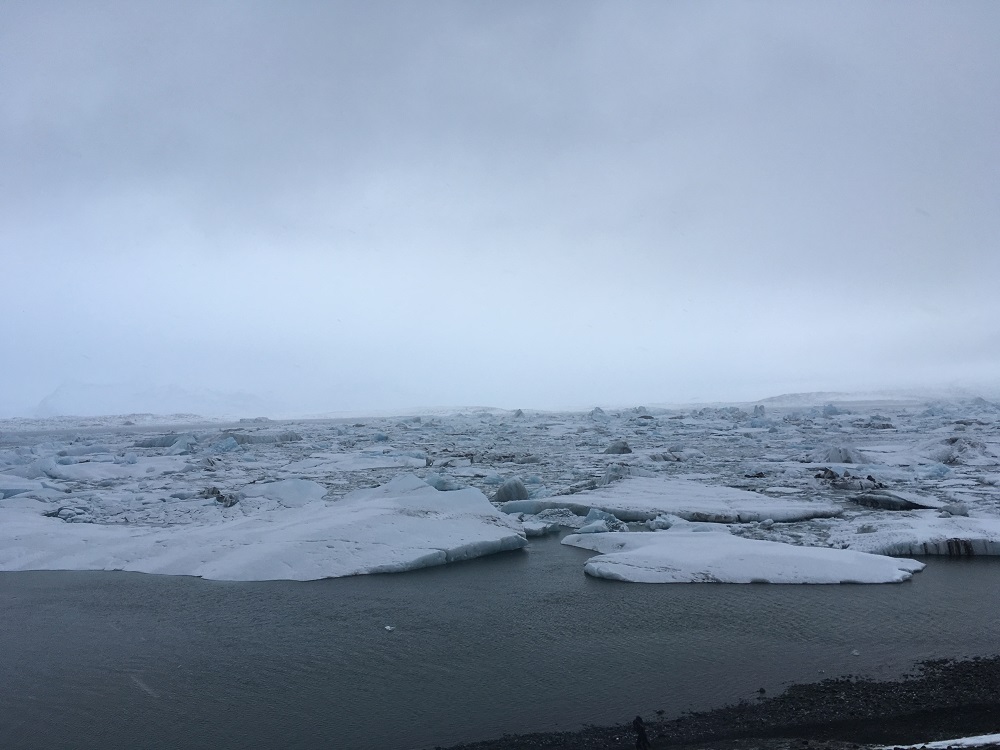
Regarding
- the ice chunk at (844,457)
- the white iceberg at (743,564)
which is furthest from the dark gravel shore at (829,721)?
the ice chunk at (844,457)

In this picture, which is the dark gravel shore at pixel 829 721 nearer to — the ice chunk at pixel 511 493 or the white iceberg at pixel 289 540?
the white iceberg at pixel 289 540

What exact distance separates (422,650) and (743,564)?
3.83 meters

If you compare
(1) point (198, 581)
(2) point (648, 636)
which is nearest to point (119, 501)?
(1) point (198, 581)

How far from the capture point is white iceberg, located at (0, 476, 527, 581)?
8070 millimetres

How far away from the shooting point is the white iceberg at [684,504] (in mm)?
9753

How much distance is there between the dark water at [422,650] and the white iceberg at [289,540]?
415mm

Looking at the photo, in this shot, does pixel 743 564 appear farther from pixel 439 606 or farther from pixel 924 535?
pixel 439 606

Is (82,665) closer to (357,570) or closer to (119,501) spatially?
(357,570)

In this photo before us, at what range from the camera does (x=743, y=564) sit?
7426 millimetres

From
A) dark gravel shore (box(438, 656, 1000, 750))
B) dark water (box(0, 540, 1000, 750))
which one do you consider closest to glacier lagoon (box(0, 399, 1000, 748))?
dark water (box(0, 540, 1000, 750))

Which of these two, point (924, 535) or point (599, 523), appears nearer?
point (924, 535)

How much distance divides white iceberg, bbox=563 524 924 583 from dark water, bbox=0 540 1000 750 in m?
0.22

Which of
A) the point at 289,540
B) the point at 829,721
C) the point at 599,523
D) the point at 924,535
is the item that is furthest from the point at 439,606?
the point at 924,535

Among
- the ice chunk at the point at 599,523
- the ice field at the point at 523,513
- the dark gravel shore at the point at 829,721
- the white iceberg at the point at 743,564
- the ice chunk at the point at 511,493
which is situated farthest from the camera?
the ice chunk at the point at 511,493
